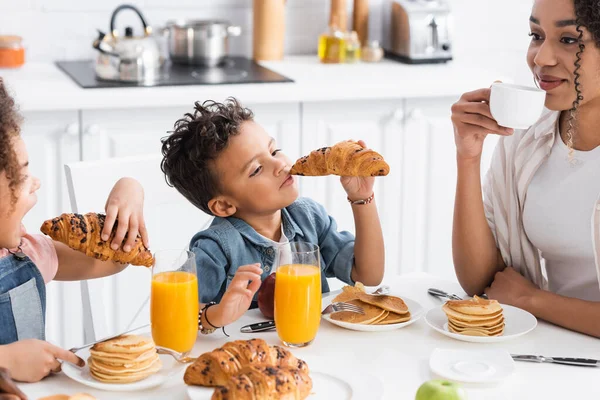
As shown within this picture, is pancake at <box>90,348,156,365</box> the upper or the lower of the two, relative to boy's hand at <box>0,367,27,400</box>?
lower

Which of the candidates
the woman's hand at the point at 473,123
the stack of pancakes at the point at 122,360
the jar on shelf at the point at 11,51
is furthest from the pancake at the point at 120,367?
the jar on shelf at the point at 11,51

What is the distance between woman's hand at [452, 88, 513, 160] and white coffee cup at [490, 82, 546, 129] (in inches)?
4.6

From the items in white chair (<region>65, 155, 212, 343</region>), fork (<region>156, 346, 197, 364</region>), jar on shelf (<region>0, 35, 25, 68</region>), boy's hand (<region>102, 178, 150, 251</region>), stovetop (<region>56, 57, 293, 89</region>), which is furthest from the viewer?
jar on shelf (<region>0, 35, 25, 68</region>)

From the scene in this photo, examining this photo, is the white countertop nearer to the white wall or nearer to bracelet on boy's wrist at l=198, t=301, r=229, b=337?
the white wall

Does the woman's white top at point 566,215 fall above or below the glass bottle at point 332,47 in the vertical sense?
below

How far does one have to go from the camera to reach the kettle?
288 cm

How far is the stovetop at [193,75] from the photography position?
2.83 metres

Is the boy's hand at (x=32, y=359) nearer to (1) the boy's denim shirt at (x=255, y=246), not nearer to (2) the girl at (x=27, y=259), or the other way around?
(2) the girl at (x=27, y=259)

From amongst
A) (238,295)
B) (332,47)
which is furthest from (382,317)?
(332,47)

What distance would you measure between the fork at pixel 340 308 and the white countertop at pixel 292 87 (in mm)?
1356

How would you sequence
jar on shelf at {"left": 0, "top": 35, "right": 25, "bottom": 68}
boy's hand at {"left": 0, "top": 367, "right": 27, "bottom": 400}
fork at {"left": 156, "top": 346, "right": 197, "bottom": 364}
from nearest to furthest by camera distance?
boy's hand at {"left": 0, "top": 367, "right": 27, "bottom": 400} → fork at {"left": 156, "top": 346, "right": 197, "bottom": 364} → jar on shelf at {"left": 0, "top": 35, "right": 25, "bottom": 68}

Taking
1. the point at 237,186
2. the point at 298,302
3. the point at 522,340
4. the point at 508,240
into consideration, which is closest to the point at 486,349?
the point at 522,340

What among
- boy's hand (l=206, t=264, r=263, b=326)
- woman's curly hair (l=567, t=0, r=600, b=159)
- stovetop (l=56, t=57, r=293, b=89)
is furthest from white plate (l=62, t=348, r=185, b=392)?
stovetop (l=56, t=57, r=293, b=89)

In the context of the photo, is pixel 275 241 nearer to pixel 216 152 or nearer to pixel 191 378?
pixel 216 152
